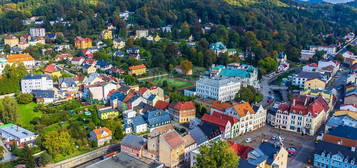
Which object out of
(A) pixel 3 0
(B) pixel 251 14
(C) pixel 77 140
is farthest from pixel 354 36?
(A) pixel 3 0

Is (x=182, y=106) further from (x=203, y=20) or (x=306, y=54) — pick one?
(x=203, y=20)

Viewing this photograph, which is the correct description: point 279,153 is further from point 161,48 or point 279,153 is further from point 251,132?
point 161,48

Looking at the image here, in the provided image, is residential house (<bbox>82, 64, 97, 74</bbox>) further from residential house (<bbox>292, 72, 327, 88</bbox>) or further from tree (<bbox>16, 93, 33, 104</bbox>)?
residential house (<bbox>292, 72, 327, 88</bbox>)

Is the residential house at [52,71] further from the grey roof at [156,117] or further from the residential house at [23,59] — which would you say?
the grey roof at [156,117]

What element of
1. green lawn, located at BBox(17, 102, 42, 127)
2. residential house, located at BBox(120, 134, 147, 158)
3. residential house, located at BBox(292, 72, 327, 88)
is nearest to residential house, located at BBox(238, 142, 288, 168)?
residential house, located at BBox(120, 134, 147, 158)

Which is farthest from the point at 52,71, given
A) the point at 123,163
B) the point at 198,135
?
the point at 198,135

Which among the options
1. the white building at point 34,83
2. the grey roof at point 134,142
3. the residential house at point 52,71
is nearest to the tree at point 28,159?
the grey roof at point 134,142
